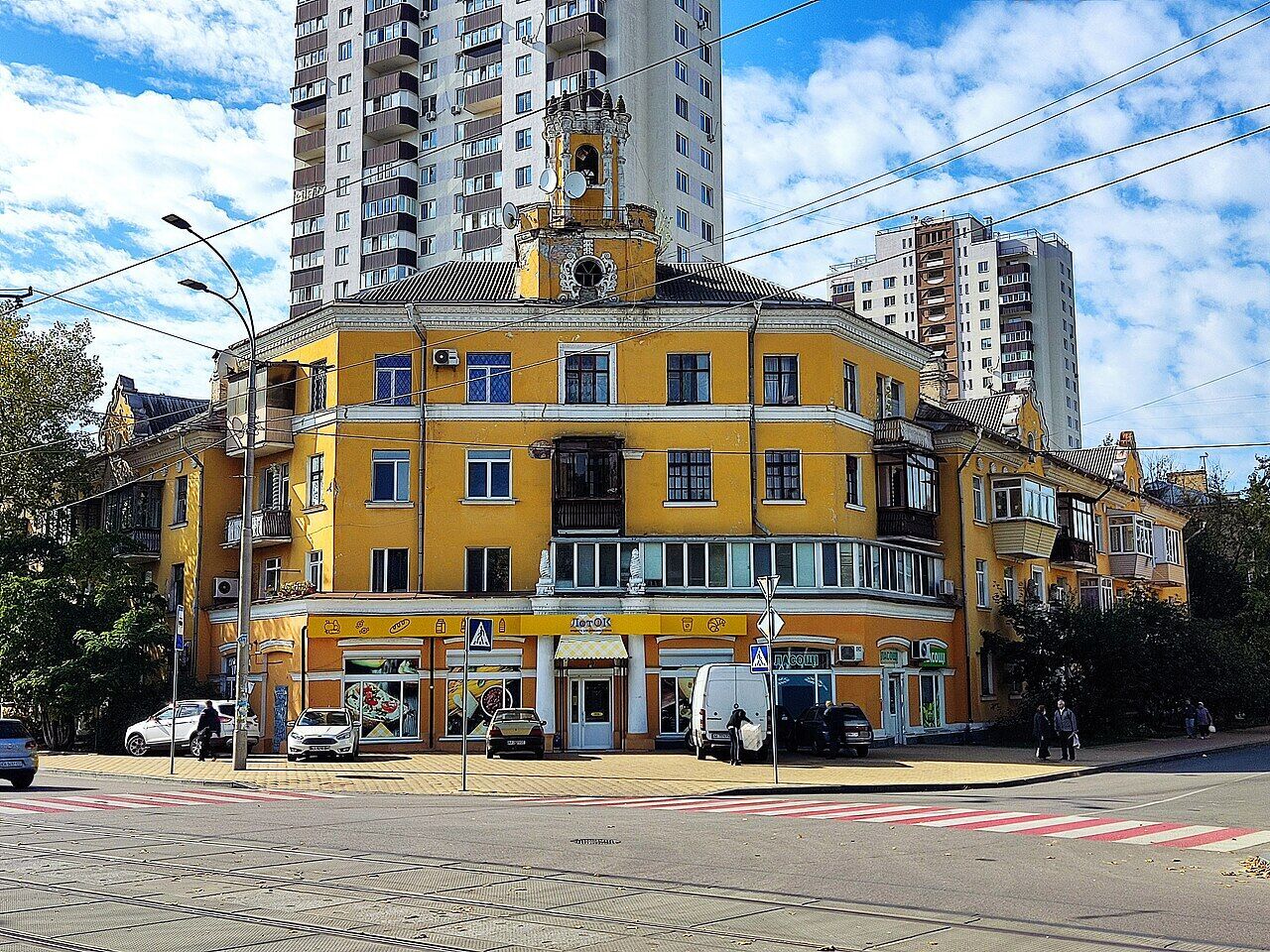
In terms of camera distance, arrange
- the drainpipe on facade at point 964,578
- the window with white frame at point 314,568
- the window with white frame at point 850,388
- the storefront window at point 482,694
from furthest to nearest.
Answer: the drainpipe on facade at point 964,578 < the window with white frame at point 850,388 < the window with white frame at point 314,568 < the storefront window at point 482,694

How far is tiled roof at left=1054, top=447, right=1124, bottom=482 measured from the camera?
62.5 metres

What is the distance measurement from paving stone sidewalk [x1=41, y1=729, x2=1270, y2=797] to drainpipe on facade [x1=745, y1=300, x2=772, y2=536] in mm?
7566

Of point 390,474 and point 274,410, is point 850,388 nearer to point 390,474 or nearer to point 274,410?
point 390,474

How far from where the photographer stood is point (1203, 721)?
4569 centimetres

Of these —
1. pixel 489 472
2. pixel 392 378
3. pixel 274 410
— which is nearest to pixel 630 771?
pixel 489 472

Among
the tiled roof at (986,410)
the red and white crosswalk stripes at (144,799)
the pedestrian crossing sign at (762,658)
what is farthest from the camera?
the tiled roof at (986,410)

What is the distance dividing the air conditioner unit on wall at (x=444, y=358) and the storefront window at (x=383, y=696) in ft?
29.7

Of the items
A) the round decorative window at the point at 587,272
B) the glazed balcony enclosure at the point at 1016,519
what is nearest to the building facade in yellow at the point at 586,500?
the round decorative window at the point at 587,272

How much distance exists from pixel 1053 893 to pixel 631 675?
84.4 ft

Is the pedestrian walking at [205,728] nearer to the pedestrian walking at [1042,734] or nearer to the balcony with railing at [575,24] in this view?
the pedestrian walking at [1042,734]

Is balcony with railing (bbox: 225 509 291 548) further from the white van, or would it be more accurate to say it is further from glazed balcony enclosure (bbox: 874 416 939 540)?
glazed balcony enclosure (bbox: 874 416 939 540)

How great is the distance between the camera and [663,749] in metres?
37.6

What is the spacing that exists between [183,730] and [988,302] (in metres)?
95.0

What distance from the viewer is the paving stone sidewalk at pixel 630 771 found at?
1061 inches
